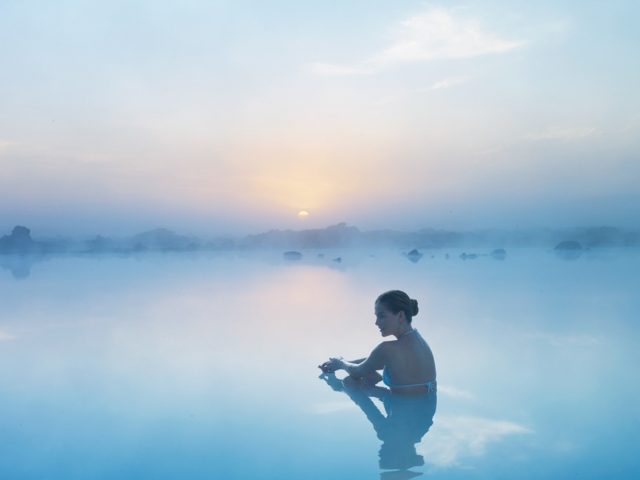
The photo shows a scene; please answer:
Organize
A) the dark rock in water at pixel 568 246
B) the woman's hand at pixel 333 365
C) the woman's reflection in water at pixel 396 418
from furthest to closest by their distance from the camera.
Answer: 1. the dark rock in water at pixel 568 246
2. the woman's hand at pixel 333 365
3. the woman's reflection in water at pixel 396 418

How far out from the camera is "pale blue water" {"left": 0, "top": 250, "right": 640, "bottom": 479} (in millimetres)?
3219

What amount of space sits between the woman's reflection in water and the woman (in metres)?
0.13

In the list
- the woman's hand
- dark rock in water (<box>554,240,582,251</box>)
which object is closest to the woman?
the woman's hand

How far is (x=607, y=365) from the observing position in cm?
531

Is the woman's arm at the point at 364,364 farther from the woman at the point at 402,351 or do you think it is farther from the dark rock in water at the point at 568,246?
the dark rock in water at the point at 568,246

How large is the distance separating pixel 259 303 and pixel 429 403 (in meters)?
6.14

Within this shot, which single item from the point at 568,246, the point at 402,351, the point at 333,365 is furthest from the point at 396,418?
the point at 568,246

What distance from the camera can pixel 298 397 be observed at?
449 centimetres

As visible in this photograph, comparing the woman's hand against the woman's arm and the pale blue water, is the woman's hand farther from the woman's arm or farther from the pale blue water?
the pale blue water

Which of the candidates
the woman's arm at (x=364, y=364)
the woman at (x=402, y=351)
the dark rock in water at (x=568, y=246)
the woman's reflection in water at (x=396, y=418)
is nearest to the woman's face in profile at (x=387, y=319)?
the woman at (x=402, y=351)

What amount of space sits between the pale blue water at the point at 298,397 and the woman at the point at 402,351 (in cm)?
19

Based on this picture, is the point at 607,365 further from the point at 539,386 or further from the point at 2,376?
the point at 2,376

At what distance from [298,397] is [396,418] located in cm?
91

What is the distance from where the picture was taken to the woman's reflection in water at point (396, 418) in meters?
3.19
